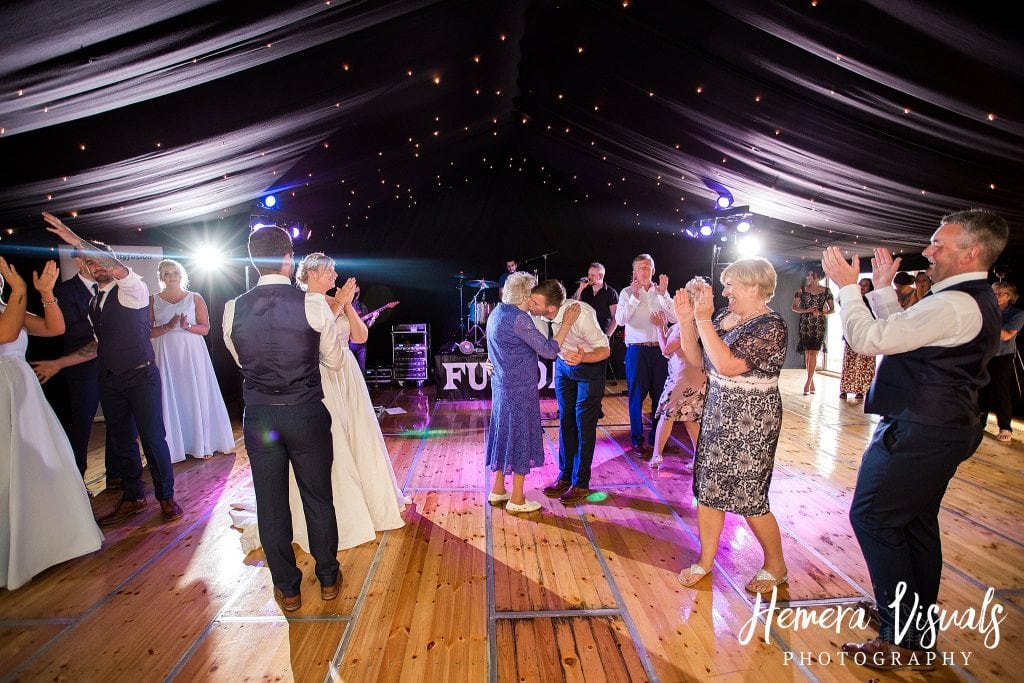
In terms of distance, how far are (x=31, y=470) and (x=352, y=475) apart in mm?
1665

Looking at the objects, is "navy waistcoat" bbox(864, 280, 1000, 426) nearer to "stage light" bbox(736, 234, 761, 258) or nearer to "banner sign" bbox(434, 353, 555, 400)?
"banner sign" bbox(434, 353, 555, 400)

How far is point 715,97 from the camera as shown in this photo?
11.7 ft

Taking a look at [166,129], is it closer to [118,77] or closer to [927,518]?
[118,77]

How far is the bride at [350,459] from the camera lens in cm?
274

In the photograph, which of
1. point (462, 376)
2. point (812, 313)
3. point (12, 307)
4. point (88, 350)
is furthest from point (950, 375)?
point (812, 313)

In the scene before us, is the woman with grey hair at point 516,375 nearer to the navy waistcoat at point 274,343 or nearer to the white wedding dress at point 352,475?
the white wedding dress at point 352,475

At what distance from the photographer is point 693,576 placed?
2.53m

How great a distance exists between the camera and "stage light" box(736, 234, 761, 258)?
7560 mm

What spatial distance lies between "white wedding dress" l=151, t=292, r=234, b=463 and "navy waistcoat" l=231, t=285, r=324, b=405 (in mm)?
2767

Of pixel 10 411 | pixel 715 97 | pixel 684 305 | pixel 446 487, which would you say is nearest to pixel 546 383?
pixel 446 487

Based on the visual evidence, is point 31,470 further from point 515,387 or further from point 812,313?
point 812,313

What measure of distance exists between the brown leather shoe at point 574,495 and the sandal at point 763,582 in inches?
52.3

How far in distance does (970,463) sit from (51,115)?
7377mm

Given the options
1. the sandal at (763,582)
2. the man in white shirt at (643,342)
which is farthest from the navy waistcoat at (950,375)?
the man in white shirt at (643,342)
